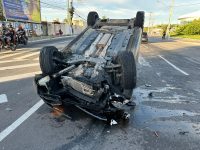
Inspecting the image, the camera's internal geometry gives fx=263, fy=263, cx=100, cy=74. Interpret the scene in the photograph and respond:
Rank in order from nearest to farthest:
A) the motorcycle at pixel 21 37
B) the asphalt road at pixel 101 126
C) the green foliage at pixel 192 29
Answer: the asphalt road at pixel 101 126
the motorcycle at pixel 21 37
the green foliage at pixel 192 29

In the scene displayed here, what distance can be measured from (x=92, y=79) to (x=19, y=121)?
161 centimetres

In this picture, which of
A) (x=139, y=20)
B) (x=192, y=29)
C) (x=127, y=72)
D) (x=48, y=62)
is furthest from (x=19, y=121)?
(x=192, y=29)

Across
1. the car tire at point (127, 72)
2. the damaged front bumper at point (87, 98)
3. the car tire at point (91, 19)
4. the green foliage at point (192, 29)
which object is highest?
the car tire at point (91, 19)

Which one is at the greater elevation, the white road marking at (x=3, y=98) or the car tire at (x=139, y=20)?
the car tire at (x=139, y=20)

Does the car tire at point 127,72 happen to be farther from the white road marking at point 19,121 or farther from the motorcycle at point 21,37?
the motorcycle at point 21,37

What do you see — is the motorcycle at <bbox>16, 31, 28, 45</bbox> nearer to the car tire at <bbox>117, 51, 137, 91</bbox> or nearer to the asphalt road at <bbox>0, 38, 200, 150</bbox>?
the asphalt road at <bbox>0, 38, 200, 150</bbox>

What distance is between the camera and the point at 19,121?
16.5ft

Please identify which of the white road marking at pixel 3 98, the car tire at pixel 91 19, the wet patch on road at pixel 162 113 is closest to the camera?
the wet patch on road at pixel 162 113

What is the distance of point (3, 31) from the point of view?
17.3m

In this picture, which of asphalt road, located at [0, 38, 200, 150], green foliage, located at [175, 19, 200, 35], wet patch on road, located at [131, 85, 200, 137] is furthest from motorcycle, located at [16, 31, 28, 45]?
green foliage, located at [175, 19, 200, 35]

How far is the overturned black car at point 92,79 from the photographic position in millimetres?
4801

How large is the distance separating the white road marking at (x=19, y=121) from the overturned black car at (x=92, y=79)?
21.7 inches

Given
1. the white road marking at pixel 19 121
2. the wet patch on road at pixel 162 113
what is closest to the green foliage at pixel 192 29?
the wet patch on road at pixel 162 113

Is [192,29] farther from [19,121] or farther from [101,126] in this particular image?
[19,121]
